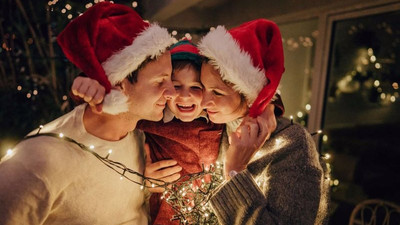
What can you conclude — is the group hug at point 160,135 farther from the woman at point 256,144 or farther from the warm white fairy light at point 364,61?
the warm white fairy light at point 364,61

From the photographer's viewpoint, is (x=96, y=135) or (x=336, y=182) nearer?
(x=96, y=135)

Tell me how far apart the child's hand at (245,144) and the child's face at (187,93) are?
0.30m

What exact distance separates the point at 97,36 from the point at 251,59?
67 cm

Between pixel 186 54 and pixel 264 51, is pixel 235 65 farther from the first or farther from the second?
pixel 186 54

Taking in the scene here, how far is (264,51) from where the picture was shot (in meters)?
1.29

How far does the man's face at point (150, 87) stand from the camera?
4.10 feet

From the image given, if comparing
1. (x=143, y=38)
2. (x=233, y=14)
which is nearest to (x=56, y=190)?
(x=143, y=38)

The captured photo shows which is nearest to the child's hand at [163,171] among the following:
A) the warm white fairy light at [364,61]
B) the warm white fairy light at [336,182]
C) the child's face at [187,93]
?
the child's face at [187,93]

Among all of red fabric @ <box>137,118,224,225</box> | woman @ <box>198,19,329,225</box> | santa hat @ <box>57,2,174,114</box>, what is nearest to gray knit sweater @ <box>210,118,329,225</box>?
woman @ <box>198,19,329,225</box>

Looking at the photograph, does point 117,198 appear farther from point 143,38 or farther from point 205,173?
point 143,38

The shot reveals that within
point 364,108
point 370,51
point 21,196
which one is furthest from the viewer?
point 364,108

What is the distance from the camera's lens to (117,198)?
129 cm

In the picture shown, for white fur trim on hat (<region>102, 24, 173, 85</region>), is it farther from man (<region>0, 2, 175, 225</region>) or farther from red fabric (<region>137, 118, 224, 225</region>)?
red fabric (<region>137, 118, 224, 225</region>)

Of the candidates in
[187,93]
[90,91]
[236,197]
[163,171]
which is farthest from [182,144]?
[90,91]
